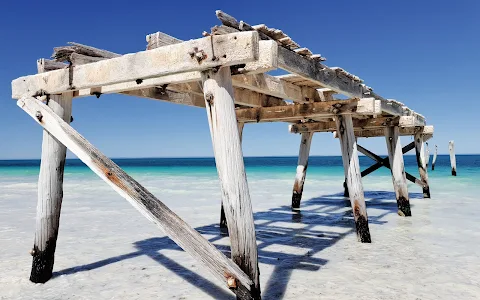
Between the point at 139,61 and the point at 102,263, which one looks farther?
the point at 102,263

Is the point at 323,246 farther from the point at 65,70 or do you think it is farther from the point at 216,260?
the point at 65,70

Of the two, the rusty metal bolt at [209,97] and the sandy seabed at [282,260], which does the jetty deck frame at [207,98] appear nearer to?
the rusty metal bolt at [209,97]

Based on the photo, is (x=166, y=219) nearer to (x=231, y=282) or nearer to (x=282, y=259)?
(x=231, y=282)

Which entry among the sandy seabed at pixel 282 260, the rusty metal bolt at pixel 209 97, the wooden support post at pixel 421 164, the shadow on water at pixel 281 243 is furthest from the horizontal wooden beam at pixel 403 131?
the rusty metal bolt at pixel 209 97

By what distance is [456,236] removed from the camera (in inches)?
289

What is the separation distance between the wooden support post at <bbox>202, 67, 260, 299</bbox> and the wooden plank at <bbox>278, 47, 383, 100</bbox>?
2.75 feet

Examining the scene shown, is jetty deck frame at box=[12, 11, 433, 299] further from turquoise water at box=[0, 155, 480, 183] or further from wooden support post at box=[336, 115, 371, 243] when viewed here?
turquoise water at box=[0, 155, 480, 183]

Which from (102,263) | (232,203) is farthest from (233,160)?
Result: (102,263)

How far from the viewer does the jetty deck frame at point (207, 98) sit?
3324 millimetres

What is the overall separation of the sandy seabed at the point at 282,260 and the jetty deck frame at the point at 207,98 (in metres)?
0.60

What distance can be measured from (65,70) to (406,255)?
5.04 m

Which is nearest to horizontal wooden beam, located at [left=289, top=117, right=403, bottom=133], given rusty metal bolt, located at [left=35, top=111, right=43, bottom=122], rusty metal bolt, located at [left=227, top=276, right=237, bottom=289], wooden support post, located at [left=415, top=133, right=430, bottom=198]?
wooden support post, located at [left=415, top=133, right=430, bottom=198]

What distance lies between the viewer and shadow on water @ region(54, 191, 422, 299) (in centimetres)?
472

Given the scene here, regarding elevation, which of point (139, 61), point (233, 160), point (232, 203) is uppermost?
point (139, 61)
